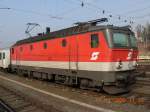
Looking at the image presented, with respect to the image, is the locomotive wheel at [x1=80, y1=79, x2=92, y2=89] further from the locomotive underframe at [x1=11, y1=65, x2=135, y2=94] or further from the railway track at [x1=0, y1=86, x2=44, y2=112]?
the railway track at [x1=0, y1=86, x2=44, y2=112]

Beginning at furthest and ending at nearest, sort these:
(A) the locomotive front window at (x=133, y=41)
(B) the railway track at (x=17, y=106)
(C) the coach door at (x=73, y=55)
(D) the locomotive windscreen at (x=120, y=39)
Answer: (C) the coach door at (x=73, y=55) < (A) the locomotive front window at (x=133, y=41) < (D) the locomotive windscreen at (x=120, y=39) < (B) the railway track at (x=17, y=106)

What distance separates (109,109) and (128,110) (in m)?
0.68

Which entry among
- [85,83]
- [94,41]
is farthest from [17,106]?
[94,41]

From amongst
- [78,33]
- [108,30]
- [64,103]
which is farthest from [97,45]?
[64,103]

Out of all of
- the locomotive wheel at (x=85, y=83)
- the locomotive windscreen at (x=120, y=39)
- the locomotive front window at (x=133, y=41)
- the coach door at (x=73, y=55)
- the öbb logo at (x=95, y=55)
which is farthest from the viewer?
the coach door at (x=73, y=55)

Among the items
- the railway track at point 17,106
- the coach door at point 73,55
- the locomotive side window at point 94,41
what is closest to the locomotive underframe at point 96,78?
the coach door at point 73,55

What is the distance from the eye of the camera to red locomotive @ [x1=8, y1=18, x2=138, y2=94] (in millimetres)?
14188

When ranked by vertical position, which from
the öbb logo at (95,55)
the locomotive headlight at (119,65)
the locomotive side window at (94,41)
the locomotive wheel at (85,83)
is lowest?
the locomotive wheel at (85,83)

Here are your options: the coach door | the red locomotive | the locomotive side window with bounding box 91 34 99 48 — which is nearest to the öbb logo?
the red locomotive

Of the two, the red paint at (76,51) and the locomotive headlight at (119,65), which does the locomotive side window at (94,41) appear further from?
the locomotive headlight at (119,65)

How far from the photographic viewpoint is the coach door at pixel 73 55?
16.4 meters

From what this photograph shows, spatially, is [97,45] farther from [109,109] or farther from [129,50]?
[109,109]

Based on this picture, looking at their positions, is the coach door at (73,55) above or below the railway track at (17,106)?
above

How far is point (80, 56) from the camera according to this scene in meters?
16.1
